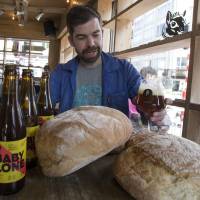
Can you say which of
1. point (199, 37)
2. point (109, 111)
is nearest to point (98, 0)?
point (199, 37)

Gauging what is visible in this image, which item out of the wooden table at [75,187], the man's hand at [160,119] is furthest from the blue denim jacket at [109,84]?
the wooden table at [75,187]

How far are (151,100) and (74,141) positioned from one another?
40cm

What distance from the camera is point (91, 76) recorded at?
1638mm

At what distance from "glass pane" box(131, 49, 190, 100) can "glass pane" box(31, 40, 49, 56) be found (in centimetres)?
573

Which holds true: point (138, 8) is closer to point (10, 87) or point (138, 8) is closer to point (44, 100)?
point (44, 100)

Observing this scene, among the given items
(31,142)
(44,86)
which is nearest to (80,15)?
(44,86)

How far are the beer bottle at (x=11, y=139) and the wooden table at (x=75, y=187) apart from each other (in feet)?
0.08

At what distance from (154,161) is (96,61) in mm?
1168

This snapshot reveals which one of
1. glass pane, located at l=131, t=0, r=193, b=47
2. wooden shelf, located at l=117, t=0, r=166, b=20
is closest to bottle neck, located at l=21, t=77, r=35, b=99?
glass pane, located at l=131, t=0, r=193, b=47

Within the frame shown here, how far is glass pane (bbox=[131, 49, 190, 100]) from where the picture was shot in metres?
1.47

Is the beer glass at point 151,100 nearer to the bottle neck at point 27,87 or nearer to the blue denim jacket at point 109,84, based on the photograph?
the bottle neck at point 27,87

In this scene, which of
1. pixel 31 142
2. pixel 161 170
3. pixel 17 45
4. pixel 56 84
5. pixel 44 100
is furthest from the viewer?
pixel 17 45

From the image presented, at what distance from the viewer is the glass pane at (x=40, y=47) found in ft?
24.0

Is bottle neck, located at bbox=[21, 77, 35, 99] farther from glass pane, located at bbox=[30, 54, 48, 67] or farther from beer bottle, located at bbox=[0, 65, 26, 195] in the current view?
glass pane, located at bbox=[30, 54, 48, 67]
